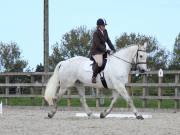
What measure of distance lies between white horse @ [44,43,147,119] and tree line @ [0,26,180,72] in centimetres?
3165

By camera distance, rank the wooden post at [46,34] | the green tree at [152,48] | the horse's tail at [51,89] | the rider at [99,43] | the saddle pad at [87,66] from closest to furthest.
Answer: the rider at [99,43], the saddle pad at [87,66], the horse's tail at [51,89], the wooden post at [46,34], the green tree at [152,48]

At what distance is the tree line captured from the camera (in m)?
48.0

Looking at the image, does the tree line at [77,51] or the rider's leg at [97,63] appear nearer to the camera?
the rider's leg at [97,63]

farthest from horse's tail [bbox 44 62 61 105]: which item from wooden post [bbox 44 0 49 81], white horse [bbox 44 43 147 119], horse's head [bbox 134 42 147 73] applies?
wooden post [bbox 44 0 49 81]

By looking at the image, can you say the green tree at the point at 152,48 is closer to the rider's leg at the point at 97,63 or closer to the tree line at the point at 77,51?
the tree line at the point at 77,51

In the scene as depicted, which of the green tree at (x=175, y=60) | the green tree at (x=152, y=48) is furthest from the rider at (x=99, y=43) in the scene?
the green tree at (x=175, y=60)

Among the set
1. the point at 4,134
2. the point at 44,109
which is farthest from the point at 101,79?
the point at 44,109

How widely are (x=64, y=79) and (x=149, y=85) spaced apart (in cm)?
493

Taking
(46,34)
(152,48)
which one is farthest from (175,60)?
(46,34)

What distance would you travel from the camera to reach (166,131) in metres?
9.91

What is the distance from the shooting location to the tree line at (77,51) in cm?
4797

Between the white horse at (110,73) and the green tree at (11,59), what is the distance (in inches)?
1240

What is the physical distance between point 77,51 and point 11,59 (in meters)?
5.96

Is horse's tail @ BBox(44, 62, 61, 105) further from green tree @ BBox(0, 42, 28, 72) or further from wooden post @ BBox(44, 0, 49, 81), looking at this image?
green tree @ BBox(0, 42, 28, 72)
